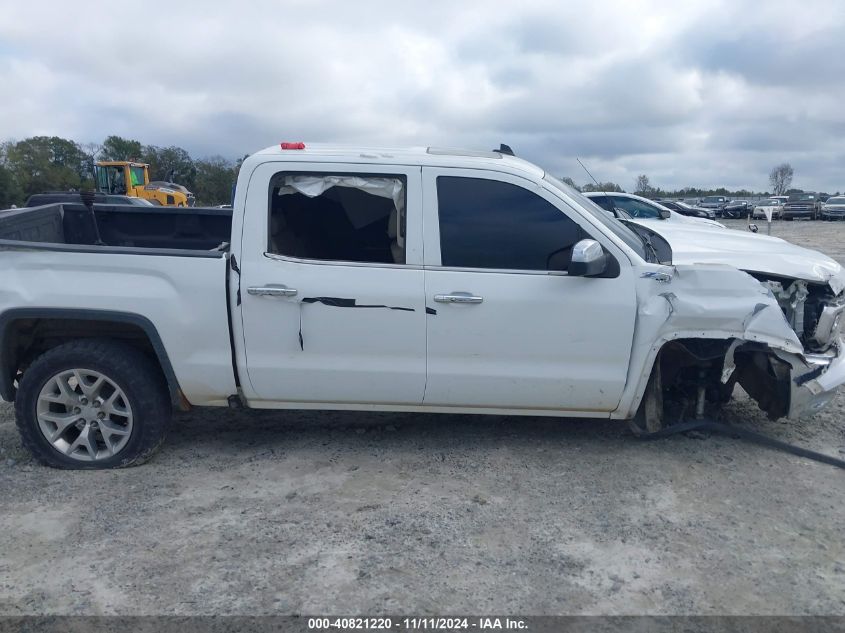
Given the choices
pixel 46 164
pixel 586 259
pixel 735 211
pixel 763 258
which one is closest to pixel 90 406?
pixel 586 259

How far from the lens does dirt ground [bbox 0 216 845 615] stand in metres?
3.31

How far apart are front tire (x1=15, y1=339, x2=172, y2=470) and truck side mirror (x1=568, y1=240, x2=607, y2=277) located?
2.71 m

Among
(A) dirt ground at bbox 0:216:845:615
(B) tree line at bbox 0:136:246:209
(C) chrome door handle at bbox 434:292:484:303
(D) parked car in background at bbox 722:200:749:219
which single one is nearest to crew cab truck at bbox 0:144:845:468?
(C) chrome door handle at bbox 434:292:484:303

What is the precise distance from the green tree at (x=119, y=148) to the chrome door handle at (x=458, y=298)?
58078 millimetres

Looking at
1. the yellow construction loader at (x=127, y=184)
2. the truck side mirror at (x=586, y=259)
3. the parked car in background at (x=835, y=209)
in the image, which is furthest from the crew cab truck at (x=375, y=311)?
the parked car in background at (x=835, y=209)

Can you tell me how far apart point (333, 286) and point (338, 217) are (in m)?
0.53

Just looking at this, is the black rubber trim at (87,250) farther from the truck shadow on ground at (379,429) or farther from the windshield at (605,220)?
the windshield at (605,220)

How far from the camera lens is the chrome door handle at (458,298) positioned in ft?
14.5

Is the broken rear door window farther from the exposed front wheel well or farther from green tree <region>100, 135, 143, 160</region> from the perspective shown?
green tree <region>100, 135, 143, 160</region>

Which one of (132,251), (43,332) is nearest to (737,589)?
(132,251)

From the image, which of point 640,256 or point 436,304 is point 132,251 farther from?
point 640,256

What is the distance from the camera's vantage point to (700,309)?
176 inches

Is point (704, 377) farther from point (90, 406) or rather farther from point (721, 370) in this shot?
point (90, 406)

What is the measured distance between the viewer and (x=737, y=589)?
3373mm
